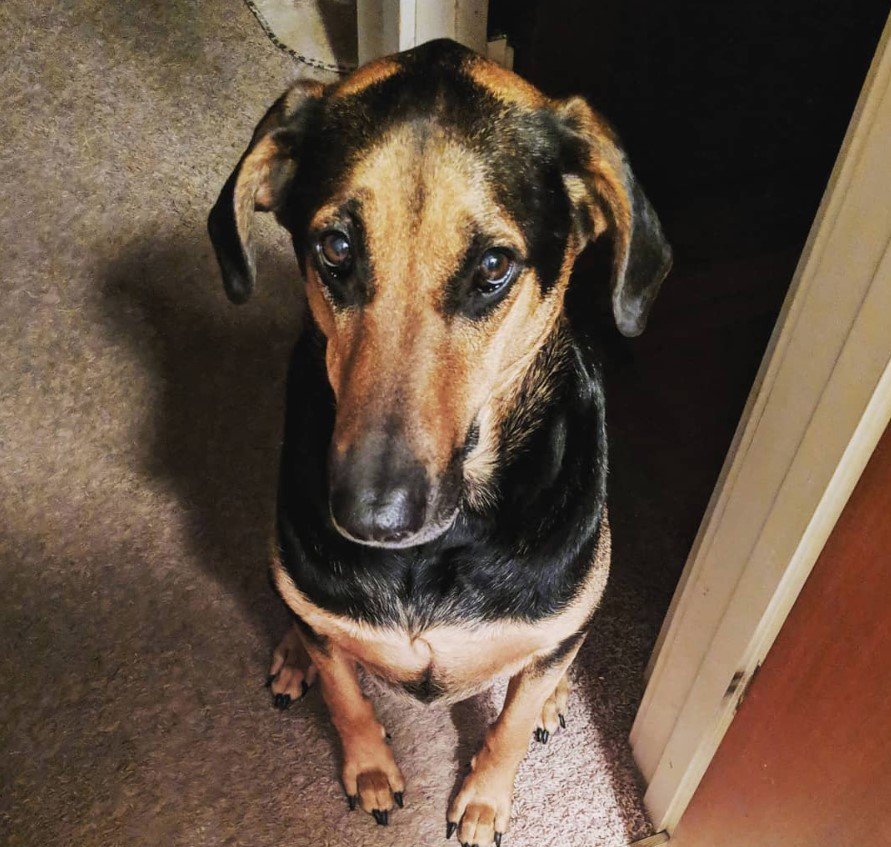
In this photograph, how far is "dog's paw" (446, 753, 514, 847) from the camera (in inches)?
60.9

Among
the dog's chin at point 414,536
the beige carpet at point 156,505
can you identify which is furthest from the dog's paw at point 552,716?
the dog's chin at point 414,536

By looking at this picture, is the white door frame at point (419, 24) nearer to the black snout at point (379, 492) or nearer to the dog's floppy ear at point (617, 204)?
the dog's floppy ear at point (617, 204)

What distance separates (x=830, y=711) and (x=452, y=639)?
0.48 meters

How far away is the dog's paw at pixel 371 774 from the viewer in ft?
5.15

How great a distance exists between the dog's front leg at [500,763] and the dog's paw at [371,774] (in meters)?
0.11

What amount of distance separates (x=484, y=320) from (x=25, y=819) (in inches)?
46.7

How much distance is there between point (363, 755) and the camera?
1.58m

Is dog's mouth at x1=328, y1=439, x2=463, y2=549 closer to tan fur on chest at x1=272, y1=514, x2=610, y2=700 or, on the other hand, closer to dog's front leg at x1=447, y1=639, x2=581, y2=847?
tan fur on chest at x1=272, y1=514, x2=610, y2=700

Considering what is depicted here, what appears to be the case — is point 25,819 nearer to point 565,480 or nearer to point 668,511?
point 565,480

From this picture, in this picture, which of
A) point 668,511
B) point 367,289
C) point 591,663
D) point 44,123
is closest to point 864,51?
point 668,511

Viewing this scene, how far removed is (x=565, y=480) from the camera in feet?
4.21

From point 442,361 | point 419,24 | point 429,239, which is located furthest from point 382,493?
point 419,24

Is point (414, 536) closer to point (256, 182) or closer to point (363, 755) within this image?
point (256, 182)

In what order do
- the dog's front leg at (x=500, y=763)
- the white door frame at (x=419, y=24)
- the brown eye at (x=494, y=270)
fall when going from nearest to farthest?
1. the brown eye at (x=494, y=270)
2. the dog's front leg at (x=500, y=763)
3. the white door frame at (x=419, y=24)
